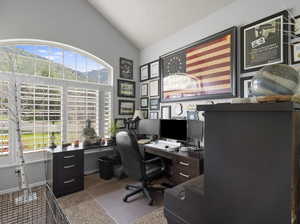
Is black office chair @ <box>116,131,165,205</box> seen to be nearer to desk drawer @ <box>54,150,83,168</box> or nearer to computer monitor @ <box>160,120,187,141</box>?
computer monitor @ <box>160,120,187,141</box>

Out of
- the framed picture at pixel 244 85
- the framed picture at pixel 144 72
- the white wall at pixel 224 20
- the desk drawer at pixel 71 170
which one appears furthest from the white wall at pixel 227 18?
the desk drawer at pixel 71 170

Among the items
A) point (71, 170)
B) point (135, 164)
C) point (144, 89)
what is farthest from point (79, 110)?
point (135, 164)

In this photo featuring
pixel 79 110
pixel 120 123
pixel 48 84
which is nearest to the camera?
pixel 48 84

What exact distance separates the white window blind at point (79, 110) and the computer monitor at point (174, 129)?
1518mm

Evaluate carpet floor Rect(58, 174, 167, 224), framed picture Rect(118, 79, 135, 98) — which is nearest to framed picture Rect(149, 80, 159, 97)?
framed picture Rect(118, 79, 135, 98)

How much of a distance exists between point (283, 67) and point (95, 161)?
351 centimetres

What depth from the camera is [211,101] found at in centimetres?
245

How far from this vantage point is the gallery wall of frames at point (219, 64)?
5.84ft

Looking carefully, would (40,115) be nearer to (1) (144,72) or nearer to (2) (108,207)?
(2) (108,207)

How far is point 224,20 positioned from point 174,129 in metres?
1.89

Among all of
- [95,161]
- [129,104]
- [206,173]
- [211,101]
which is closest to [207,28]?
[211,101]

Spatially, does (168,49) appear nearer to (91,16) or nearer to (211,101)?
(211,101)

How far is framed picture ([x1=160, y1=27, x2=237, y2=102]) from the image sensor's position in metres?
2.21

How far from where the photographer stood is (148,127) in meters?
3.24
